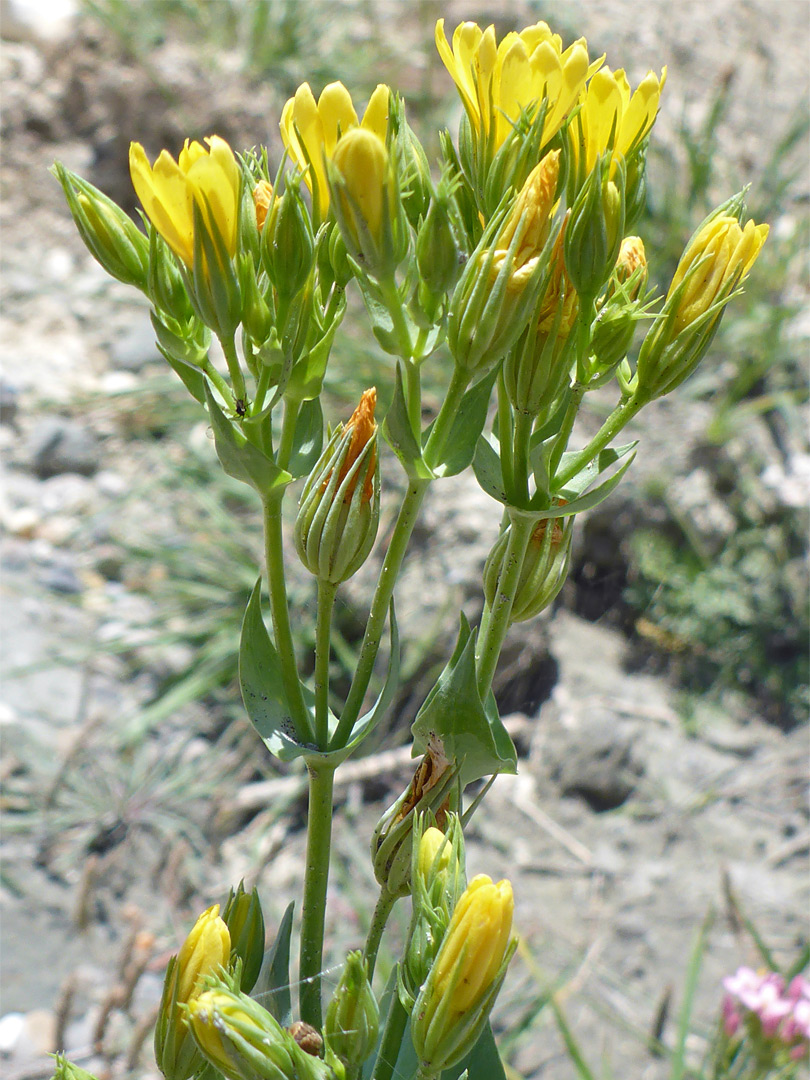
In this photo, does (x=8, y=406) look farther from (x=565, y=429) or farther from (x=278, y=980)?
(x=565, y=429)

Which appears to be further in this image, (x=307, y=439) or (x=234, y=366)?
(x=307, y=439)

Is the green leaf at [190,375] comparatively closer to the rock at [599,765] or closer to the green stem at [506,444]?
the green stem at [506,444]

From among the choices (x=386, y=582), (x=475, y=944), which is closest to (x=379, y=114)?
(x=386, y=582)

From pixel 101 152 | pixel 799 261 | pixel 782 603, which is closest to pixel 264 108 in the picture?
pixel 101 152

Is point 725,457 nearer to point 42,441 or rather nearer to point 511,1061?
point 511,1061

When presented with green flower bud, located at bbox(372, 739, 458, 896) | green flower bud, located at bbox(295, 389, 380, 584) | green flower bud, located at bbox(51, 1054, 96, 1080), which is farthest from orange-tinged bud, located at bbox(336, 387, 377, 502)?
green flower bud, located at bbox(51, 1054, 96, 1080)
